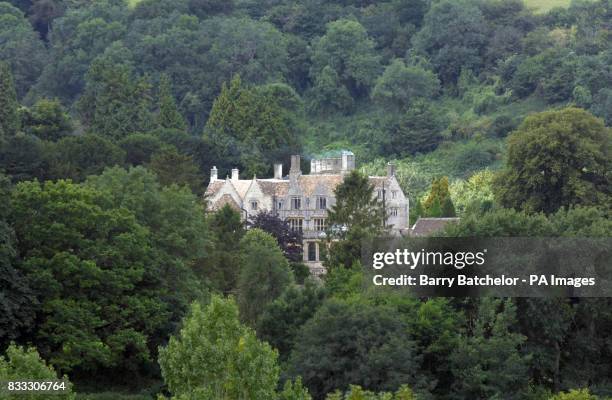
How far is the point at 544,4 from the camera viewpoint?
18238cm

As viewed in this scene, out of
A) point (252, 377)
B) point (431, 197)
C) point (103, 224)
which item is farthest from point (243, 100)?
point (252, 377)

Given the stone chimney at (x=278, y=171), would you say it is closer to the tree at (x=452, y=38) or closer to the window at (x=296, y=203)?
the window at (x=296, y=203)

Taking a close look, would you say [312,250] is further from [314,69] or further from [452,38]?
[452,38]

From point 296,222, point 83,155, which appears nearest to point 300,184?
point 296,222

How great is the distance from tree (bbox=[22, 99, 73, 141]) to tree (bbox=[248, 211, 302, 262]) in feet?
65.3

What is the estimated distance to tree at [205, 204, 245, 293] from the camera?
273 feet

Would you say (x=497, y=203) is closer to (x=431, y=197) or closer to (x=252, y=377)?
(x=431, y=197)

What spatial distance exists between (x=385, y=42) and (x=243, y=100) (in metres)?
46.1

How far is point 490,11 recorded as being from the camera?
585ft

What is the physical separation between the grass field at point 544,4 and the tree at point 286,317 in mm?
113311

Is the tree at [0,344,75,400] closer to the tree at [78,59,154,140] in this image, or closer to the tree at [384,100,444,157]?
the tree at [78,59,154,140]

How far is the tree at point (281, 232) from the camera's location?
100438 mm

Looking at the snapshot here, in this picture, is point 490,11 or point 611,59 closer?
point 611,59

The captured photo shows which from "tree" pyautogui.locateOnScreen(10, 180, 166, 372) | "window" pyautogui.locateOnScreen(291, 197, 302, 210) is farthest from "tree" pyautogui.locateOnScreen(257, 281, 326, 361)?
"window" pyautogui.locateOnScreen(291, 197, 302, 210)
